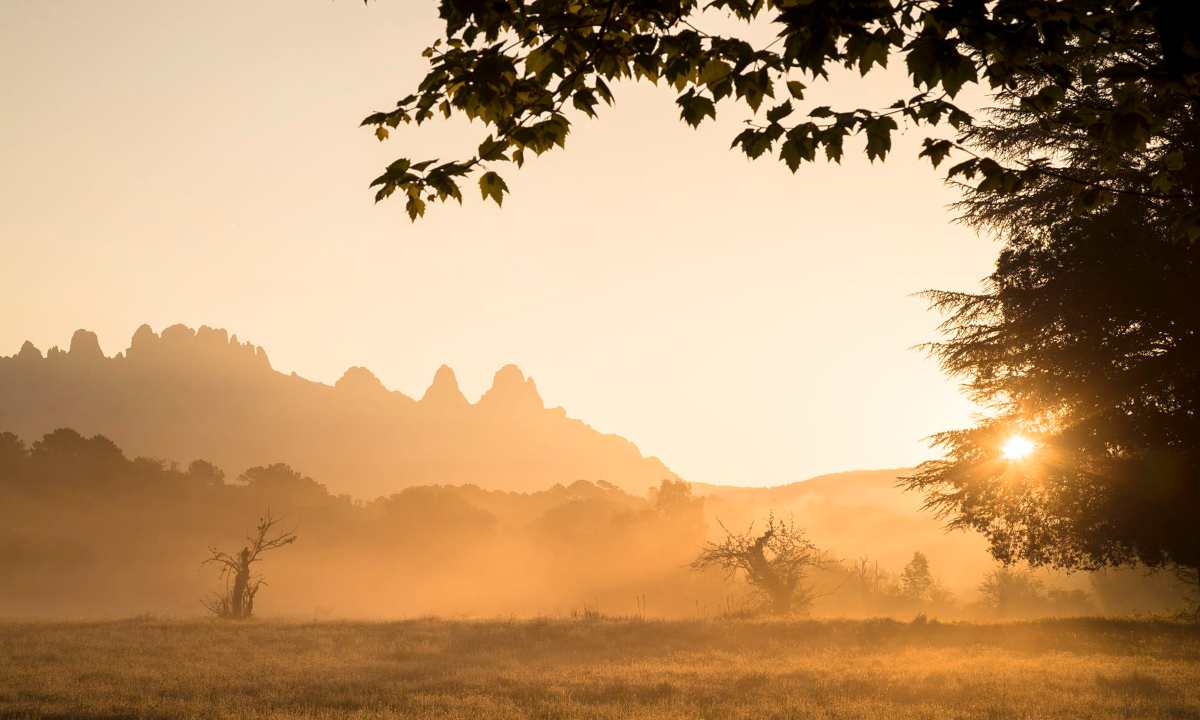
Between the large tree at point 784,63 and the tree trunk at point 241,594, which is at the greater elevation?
the large tree at point 784,63

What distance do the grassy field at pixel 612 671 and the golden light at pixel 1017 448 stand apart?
4.80 meters

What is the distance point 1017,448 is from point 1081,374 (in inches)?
93.0

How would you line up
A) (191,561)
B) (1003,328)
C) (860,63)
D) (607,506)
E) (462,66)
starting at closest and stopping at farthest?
(860,63)
(462,66)
(1003,328)
(191,561)
(607,506)

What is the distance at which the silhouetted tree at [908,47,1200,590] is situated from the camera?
17.8 metres

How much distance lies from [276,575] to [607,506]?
44.3 meters

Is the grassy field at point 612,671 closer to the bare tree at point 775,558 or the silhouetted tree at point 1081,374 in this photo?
the silhouetted tree at point 1081,374

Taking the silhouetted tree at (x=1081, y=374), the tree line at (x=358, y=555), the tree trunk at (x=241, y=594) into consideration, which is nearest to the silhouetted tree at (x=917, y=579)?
the tree line at (x=358, y=555)

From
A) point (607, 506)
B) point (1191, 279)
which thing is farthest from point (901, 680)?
point (607, 506)

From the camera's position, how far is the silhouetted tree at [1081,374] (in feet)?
58.4

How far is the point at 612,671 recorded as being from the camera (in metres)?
20.4

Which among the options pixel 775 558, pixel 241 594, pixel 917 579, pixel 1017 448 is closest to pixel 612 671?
pixel 1017 448

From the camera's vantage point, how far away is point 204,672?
19.7 metres

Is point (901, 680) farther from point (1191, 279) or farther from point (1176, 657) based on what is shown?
point (1191, 279)

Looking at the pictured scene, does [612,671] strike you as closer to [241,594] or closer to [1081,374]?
[1081,374]
